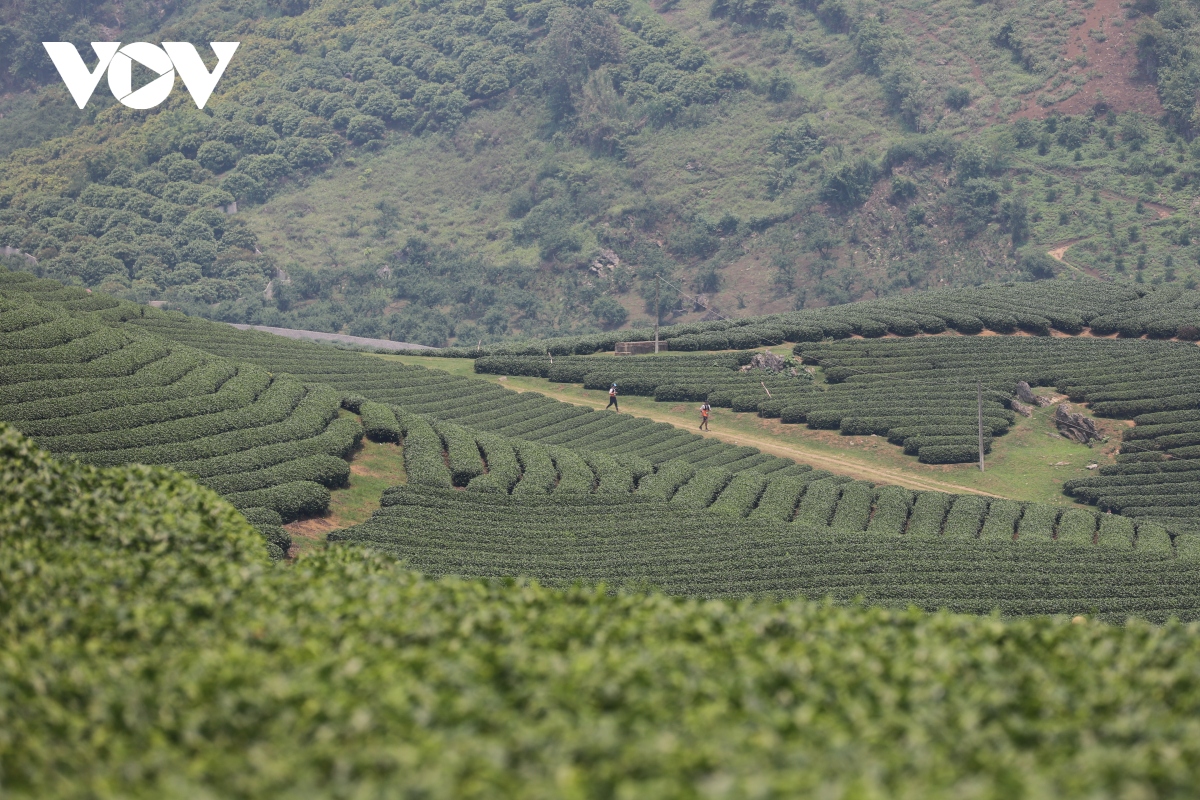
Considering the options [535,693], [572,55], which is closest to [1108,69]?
[572,55]

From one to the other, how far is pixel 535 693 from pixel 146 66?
179 meters

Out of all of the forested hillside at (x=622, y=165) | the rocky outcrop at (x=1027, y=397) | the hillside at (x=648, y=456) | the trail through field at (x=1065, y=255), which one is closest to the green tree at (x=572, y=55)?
the forested hillside at (x=622, y=165)

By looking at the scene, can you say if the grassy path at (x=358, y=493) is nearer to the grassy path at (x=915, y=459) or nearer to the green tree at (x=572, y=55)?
the grassy path at (x=915, y=459)

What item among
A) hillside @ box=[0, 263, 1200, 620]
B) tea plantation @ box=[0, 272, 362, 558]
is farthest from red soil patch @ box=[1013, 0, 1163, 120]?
tea plantation @ box=[0, 272, 362, 558]

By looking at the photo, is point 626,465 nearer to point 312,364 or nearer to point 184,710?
point 312,364

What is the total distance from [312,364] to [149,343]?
15.0 meters

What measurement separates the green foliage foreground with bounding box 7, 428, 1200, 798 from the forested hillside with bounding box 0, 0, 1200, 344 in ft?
394

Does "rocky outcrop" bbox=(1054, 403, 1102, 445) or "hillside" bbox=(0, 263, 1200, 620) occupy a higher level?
"hillside" bbox=(0, 263, 1200, 620)

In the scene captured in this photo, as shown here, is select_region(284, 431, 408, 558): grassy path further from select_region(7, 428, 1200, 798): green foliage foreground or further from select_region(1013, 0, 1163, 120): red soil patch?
select_region(1013, 0, 1163, 120): red soil patch

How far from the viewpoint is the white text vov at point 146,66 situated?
547ft

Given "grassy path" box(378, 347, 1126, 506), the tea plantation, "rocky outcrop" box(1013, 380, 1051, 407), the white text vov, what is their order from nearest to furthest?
the tea plantation < "grassy path" box(378, 347, 1126, 506) < "rocky outcrop" box(1013, 380, 1051, 407) < the white text vov

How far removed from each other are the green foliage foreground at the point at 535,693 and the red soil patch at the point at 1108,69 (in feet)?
468

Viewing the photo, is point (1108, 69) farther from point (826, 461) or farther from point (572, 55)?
point (826, 461)

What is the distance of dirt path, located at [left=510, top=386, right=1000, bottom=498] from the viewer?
202 ft
